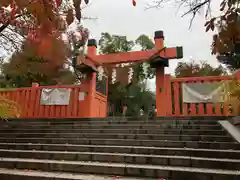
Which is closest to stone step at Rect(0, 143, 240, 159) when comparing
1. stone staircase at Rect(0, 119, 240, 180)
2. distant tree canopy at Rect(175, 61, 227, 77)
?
stone staircase at Rect(0, 119, 240, 180)

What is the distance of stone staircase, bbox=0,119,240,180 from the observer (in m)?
3.64

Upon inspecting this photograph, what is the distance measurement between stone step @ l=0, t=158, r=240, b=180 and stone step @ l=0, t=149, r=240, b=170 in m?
0.18

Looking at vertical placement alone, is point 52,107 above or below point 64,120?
above

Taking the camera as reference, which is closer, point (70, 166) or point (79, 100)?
point (70, 166)

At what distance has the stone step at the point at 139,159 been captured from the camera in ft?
12.1

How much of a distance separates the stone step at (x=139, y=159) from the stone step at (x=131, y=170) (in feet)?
0.60

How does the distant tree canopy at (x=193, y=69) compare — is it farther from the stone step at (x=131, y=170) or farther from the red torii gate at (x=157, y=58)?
the stone step at (x=131, y=170)

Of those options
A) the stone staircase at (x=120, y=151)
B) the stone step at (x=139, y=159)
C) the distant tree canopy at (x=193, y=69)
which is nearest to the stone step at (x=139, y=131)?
the stone staircase at (x=120, y=151)

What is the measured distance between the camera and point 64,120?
8086 mm

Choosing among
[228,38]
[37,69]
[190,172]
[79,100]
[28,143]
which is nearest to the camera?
[228,38]

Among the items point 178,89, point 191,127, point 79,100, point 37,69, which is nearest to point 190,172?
point 191,127

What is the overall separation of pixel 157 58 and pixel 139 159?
5120 mm

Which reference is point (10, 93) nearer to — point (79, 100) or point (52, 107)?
point (52, 107)

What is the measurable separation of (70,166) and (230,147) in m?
3.04
